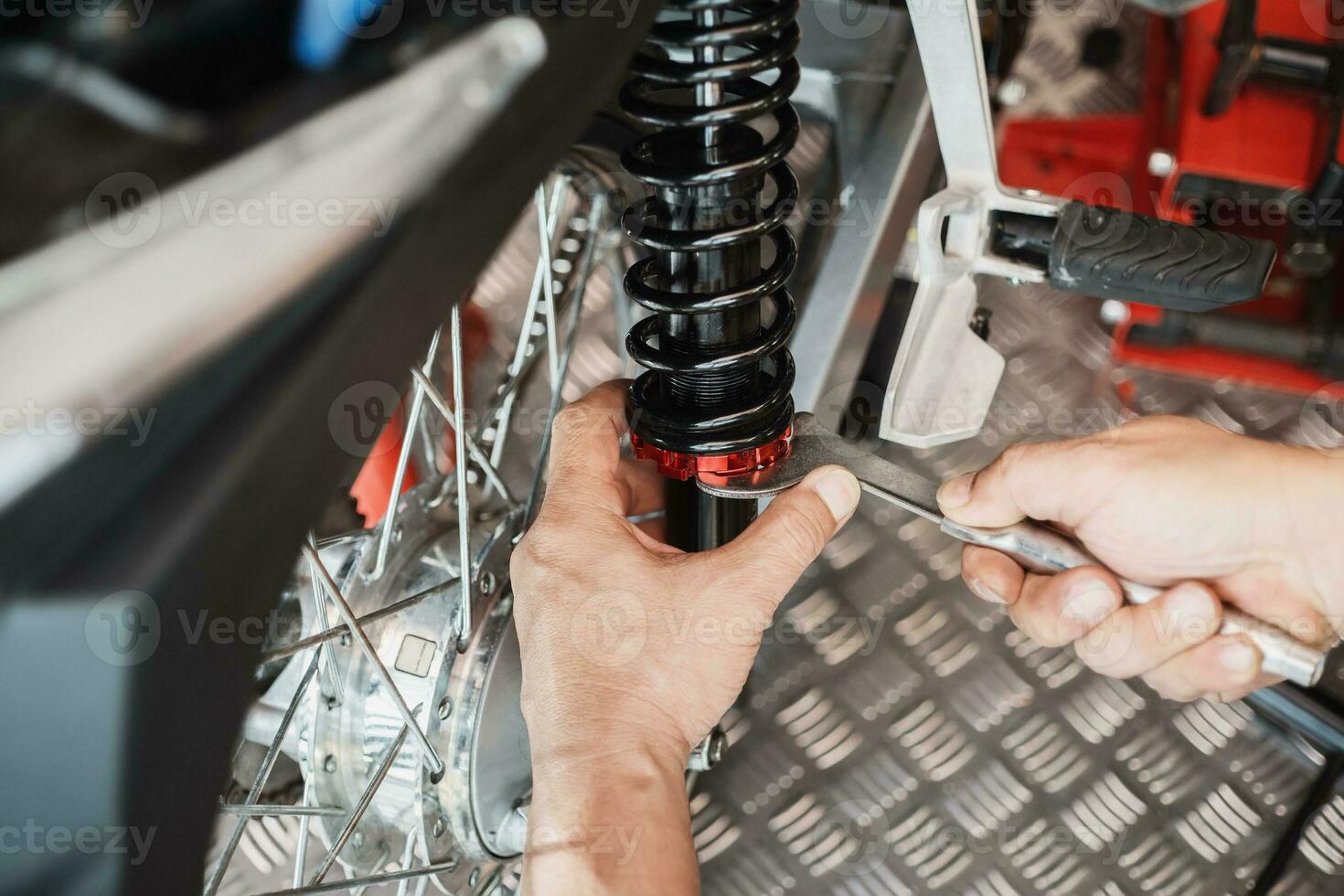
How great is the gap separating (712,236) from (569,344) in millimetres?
283

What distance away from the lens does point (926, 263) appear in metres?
0.75

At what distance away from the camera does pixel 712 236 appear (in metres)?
0.52

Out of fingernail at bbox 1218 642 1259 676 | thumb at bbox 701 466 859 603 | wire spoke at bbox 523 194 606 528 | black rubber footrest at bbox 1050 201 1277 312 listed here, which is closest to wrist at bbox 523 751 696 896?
thumb at bbox 701 466 859 603

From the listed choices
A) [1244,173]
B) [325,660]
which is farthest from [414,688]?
[1244,173]

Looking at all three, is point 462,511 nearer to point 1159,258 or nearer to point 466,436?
point 466,436

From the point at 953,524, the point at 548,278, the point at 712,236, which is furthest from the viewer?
the point at 548,278

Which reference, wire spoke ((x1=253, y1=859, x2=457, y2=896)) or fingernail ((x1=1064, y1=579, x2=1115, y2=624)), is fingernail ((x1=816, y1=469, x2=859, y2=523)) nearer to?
fingernail ((x1=1064, y1=579, x2=1115, y2=624))

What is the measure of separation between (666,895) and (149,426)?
0.36 meters

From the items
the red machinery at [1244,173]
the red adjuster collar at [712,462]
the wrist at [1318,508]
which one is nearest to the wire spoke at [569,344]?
the red adjuster collar at [712,462]

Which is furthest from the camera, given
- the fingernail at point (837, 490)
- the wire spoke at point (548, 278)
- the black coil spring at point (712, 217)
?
the wire spoke at point (548, 278)

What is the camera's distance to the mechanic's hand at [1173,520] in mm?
661

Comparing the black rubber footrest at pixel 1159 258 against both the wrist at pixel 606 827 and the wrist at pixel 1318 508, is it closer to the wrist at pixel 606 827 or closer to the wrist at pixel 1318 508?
the wrist at pixel 1318 508

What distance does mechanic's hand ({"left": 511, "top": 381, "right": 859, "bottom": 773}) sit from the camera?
0.56 meters

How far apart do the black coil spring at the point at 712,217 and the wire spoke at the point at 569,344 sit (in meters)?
0.15
